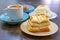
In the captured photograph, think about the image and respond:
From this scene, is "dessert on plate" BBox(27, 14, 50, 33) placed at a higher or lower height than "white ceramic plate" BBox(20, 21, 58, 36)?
higher

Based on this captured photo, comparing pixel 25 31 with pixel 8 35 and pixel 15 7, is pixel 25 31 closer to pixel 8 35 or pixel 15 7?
pixel 8 35

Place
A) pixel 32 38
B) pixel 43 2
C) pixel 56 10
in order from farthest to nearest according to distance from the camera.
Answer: pixel 43 2
pixel 56 10
pixel 32 38

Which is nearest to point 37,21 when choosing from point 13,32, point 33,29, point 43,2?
point 33,29

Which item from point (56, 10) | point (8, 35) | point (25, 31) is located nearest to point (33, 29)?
point (25, 31)

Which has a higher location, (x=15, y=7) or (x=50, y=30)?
(x=15, y=7)

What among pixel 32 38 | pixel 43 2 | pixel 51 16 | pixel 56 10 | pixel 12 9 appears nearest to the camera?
pixel 32 38

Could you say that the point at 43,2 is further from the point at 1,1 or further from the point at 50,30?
the point at 50,30

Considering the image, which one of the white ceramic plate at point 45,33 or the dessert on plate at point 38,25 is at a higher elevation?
the dessert on plate at point 38,25

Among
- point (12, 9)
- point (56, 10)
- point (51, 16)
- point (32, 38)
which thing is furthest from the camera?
point (56, 10)

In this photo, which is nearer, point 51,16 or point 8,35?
point 8,35
